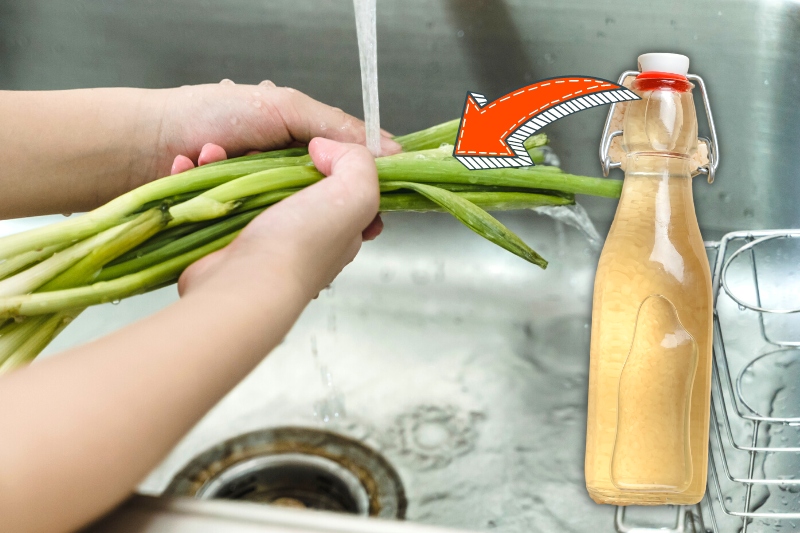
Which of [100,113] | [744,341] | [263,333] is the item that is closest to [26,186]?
[100,113]

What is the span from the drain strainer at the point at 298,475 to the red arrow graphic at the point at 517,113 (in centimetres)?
41

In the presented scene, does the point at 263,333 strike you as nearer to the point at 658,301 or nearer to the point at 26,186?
the point at 658,301

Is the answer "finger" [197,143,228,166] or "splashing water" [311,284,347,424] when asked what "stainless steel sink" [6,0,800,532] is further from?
"finger" [197,143,228,166]

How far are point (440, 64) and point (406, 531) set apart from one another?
0.63m

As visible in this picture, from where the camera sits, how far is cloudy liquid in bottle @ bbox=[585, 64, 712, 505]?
458 mm

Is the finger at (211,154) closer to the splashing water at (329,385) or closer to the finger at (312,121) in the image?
the finger at (312,121)

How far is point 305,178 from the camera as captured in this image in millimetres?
527

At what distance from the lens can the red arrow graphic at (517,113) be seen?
19.2 inches

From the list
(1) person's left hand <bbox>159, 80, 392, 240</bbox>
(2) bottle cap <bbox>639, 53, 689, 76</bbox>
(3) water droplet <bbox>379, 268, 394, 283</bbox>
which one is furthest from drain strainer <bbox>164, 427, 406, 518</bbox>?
(2) bottle cap <bbox>639, 53, 689, 76</bbox>

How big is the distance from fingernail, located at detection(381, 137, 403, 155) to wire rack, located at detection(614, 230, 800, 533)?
316mm

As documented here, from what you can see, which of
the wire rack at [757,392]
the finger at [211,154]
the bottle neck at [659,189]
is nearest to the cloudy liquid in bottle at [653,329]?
the bottle neck at [659,189]

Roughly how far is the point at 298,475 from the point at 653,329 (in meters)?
0.47

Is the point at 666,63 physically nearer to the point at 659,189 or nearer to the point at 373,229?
the point at 659,189

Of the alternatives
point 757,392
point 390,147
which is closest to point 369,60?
point 390,147
